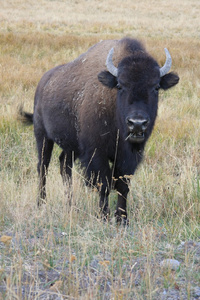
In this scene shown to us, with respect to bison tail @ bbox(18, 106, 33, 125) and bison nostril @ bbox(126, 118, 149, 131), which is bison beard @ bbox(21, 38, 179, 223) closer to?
bison nostril @ bbox(126, 118, 149, 131)

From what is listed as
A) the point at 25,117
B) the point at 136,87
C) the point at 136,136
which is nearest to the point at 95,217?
the point at 136,136

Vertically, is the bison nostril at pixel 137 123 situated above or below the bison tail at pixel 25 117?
above

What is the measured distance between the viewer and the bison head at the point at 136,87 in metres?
4.02

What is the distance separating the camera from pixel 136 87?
429 centimetres

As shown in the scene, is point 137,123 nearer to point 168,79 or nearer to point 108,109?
point 108,109

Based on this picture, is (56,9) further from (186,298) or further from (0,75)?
(186,298)

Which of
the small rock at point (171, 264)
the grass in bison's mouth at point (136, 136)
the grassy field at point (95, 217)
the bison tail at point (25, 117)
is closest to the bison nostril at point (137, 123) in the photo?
the grass in bison's mouth at point (136, 136)

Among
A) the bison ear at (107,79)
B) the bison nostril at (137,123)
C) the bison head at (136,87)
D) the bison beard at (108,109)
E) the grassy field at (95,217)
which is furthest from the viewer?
the bison ear at (107,79)

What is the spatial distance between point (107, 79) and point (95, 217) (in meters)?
1.63

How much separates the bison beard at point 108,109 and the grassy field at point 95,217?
0.33m

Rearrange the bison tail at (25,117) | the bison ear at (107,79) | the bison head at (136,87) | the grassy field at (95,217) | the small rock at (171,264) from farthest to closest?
the bison tail at (25,117)
the bison ear at (107,79)
the bison head at (136,87)
the small rock at (171,264)
the grassy field at (95,217)

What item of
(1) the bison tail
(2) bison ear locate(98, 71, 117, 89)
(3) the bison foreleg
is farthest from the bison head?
(1) the bison tail

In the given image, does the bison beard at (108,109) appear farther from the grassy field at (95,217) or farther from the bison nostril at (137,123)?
the grassy field at (95,217)

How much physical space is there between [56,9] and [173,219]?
44341 mm
